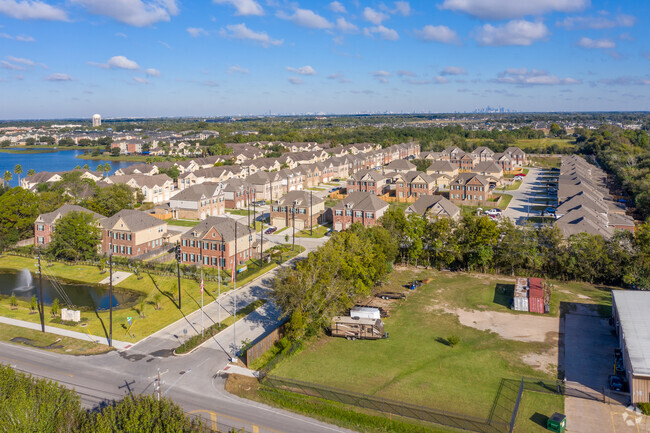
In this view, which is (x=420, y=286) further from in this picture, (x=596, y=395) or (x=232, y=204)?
(x=232, y=204)

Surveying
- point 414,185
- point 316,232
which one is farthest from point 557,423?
point 414,185

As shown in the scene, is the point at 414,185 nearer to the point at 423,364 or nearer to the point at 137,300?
the point at 137,300

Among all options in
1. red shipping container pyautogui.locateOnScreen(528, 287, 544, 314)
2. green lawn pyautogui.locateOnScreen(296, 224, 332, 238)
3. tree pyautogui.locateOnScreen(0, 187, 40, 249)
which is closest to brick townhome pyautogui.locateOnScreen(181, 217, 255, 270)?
green lawn pyautogui.locateOnScreen(296, 224, 332, 238)

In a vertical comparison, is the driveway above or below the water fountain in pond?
above

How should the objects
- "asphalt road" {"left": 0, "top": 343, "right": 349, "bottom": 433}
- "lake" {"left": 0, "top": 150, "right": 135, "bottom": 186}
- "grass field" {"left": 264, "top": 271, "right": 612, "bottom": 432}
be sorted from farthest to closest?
"lake" {"left": 0, "top": 150, "right": 135, "bottom": 186} → "grass field" {"left": 264, "top": 271, "right": 612, "bottom": 432} → "asphalt road" {"left": 0, "top": 343, "right": 349, "bottom": 433}

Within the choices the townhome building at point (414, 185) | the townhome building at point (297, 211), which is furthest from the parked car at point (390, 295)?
the townhome building at point (414, 185)

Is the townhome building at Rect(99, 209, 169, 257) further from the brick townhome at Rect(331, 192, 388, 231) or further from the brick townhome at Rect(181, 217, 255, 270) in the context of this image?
the brick townhome at Rect(331, 192, 388, 231)
